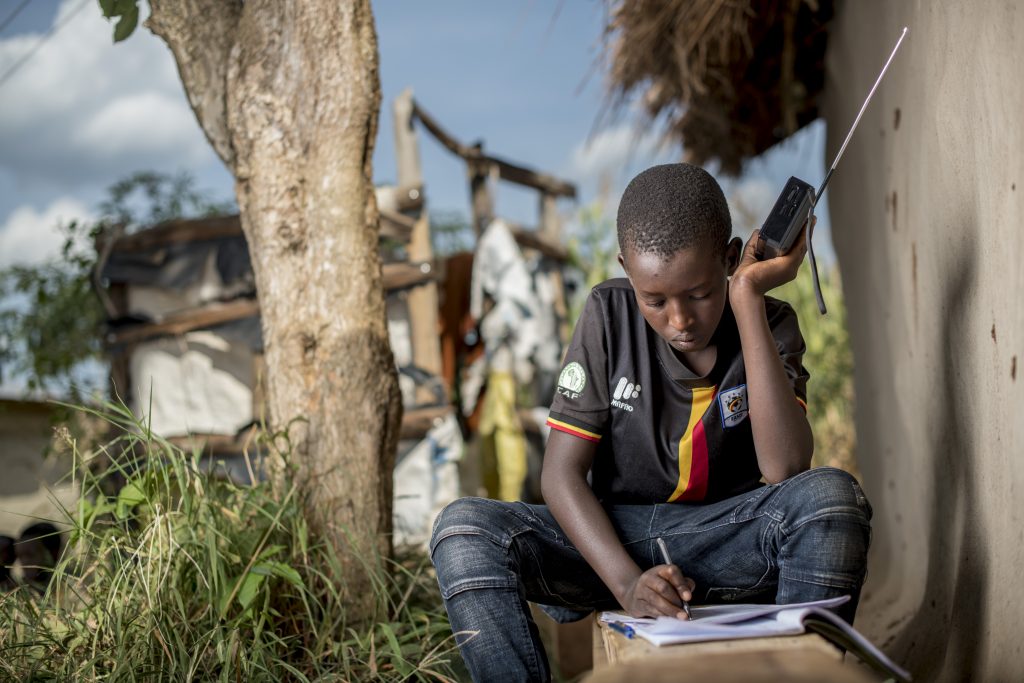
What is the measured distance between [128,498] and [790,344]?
168 centimetres

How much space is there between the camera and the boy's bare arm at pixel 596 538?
5.20ft

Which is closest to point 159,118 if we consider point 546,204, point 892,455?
point 546,204

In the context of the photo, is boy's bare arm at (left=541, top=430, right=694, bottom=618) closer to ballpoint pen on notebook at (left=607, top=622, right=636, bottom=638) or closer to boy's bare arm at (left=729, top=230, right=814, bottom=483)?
ballpoint pen on notebook at (left=607, top=622, right=636, bottom=638)

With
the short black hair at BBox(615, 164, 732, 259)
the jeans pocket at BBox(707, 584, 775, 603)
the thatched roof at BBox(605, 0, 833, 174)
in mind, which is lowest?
the jeans pocket at BBox(707, 584, 775, 603)

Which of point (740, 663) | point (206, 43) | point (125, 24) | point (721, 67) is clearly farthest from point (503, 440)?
point (740, 663)

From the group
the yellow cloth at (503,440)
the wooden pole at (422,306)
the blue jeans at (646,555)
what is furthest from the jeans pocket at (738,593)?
the yellow cloth at (503,440)

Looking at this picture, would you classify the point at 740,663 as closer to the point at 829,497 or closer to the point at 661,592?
the point at 661,592

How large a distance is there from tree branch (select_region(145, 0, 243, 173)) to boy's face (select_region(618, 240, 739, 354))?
5.09 ft

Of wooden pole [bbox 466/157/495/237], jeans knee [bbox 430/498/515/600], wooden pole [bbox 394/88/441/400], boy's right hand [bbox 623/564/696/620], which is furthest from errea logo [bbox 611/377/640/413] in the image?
wooden pole [bbox 466/157/495/237]

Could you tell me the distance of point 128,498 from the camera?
7.79 feet

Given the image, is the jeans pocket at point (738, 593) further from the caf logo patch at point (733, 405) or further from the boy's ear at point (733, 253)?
the boy's ear at point (733, 253)

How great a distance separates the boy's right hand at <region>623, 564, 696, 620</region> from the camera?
1565mm

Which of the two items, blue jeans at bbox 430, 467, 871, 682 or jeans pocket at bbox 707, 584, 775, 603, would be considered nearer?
blue jeans at bbox 430, 467, 871, 682

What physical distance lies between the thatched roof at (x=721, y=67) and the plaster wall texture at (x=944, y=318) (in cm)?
40
